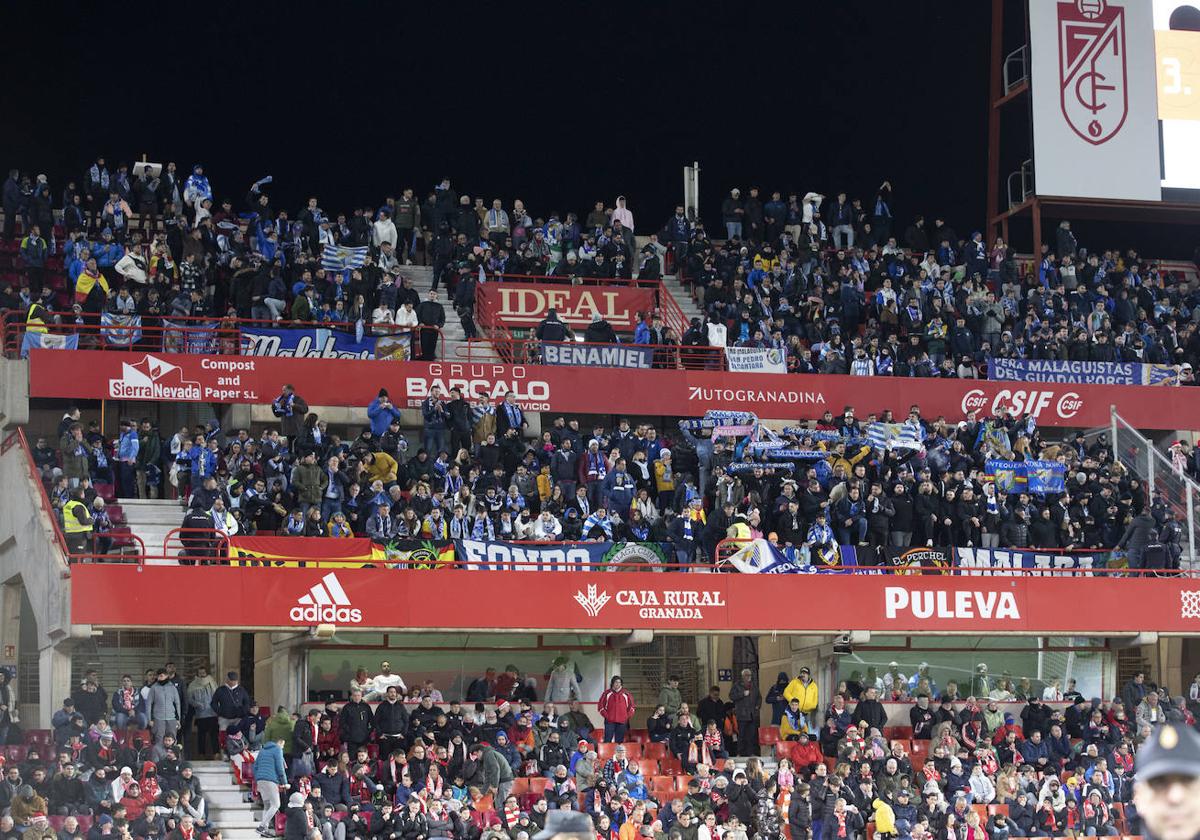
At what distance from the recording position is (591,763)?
24.2 metres

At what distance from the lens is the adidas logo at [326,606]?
2514 centimetres

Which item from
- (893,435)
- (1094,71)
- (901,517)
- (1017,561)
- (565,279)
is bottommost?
(1017,561)

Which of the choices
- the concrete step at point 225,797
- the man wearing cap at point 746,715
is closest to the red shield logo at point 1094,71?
the man wearing cap at point 746,715

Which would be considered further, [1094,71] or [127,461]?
[1094,71]

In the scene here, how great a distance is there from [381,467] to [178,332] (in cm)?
534

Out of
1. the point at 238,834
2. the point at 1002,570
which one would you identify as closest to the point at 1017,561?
the point at 1002,570

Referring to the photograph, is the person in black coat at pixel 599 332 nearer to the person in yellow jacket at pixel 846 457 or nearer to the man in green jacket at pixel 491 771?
the person in yellow jacket at pixel 846 457

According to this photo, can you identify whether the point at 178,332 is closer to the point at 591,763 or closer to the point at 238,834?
the point at 238,834

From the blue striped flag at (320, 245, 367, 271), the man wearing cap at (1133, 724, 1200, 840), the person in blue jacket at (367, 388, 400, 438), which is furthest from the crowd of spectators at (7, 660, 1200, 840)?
the man wearing cap at (1133, 724, 1200, 840)

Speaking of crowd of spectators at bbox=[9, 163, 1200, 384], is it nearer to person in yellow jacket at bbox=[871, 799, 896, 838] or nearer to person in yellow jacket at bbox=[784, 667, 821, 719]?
person in yellow jacket at bbox=[784, 667, 821, 719]

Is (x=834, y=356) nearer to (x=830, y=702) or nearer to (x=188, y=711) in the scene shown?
(x=830, y=702)

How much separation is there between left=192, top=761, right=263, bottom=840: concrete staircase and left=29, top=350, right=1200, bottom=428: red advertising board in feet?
27.1

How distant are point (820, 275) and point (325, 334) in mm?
10079

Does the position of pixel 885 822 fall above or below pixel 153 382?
below
